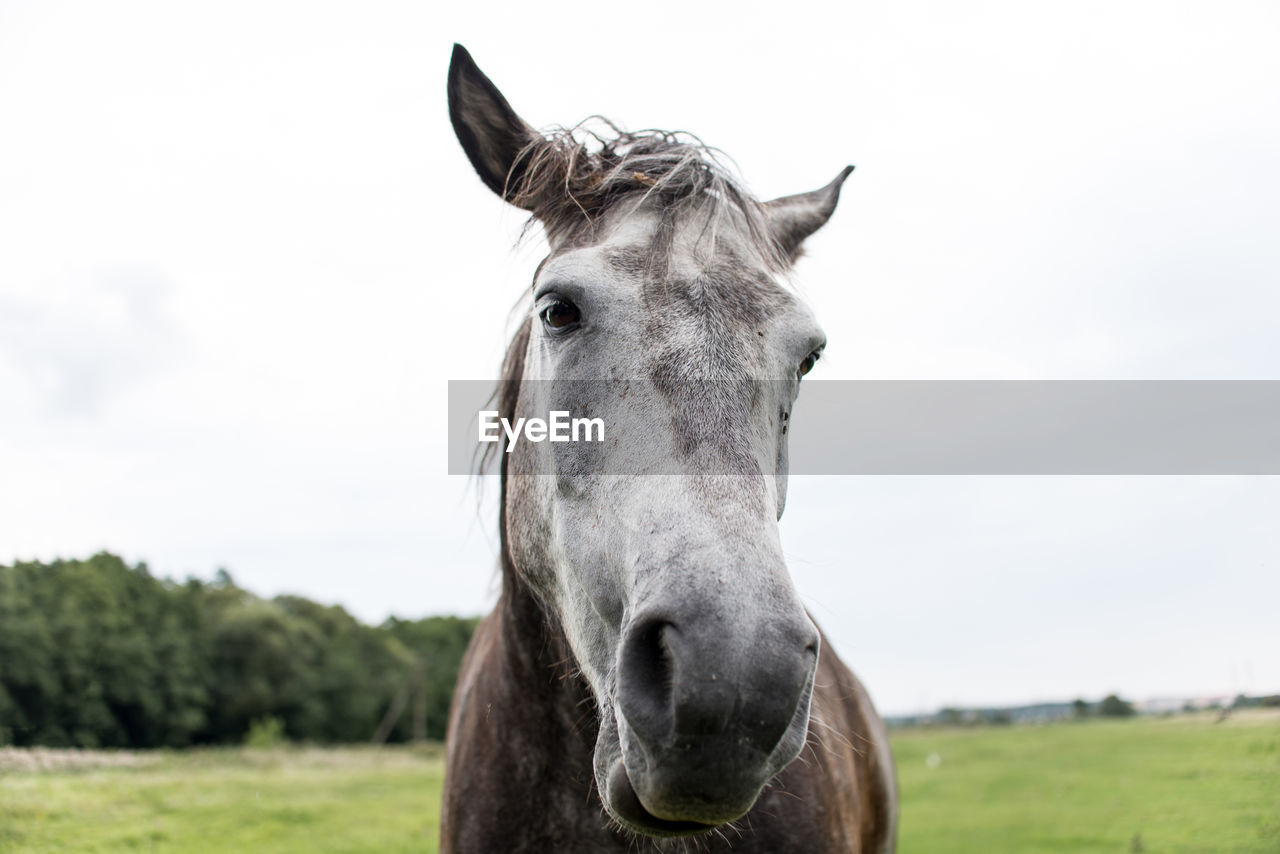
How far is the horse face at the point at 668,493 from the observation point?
1601mm

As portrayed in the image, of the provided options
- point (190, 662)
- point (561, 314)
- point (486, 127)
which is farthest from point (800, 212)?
point (190, 662)

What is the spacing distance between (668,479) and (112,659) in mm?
41660

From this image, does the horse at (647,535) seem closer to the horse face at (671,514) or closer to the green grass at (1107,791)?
the horse face at (671,514)

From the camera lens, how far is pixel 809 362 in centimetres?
268

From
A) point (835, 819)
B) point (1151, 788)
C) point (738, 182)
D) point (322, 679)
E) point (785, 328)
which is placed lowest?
point (322, 679)

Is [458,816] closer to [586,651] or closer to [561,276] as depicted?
[586,651]

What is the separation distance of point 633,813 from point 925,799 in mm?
21596

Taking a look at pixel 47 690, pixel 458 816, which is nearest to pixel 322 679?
pixel 47 690

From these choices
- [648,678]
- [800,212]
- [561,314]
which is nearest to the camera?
[648,678]

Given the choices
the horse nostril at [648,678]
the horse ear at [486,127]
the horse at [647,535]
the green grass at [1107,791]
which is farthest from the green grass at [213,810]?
the green grass at [1107,791]

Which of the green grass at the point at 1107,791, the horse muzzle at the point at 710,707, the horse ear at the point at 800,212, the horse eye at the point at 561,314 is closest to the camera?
the horse muzzle at the point at 710,707

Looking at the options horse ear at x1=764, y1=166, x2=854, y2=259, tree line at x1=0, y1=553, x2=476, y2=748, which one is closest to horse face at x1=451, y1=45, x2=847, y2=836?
horse ear at x1=764, y1=166, x2=854, y2=259

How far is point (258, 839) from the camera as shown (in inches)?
468

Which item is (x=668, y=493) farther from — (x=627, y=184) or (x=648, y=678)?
(x=627, y=184)
